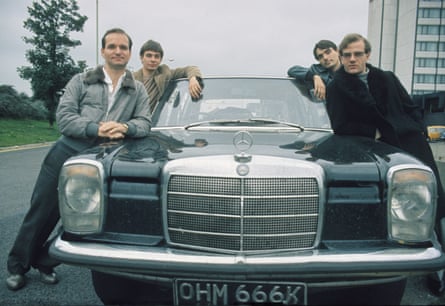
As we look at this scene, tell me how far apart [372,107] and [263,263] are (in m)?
1.72

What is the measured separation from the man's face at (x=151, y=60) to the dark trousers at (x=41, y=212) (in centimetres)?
145

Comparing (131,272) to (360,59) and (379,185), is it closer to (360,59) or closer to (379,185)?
(379,185)

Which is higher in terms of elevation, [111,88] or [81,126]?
[111,88]

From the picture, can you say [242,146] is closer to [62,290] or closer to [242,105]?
[242,105]

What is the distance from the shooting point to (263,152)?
2162 millimetres

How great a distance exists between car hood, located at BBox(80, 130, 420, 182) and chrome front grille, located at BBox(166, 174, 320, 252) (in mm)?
157

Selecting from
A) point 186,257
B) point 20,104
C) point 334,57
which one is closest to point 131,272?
point 186,257

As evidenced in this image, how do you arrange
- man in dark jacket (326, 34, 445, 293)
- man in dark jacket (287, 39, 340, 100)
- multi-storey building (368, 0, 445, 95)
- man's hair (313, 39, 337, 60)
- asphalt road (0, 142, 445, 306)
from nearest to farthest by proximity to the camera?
1. asphalt road (0, 142, 445, 306)
2. man in dark jacket (326, 34, 445, 293)
3. man in dark jacket (287, 39, 340, 100)
4. man's hair (313, 39, 337, 60)
5. multi-storey building (368, 0, 445, 95)

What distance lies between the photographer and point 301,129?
305 cm

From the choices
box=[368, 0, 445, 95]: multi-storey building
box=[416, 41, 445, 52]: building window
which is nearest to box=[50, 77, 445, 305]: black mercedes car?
box=[368, 0, 445, 95]: multi-storey building

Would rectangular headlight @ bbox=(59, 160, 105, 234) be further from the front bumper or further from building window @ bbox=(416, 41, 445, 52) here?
building window @ bbox=(416, 41, 445, 52)

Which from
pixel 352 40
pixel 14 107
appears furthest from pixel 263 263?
pixel 14 107

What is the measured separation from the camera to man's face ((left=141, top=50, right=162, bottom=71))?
389cm

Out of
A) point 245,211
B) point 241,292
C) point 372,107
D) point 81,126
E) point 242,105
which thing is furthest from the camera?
point 242,105
